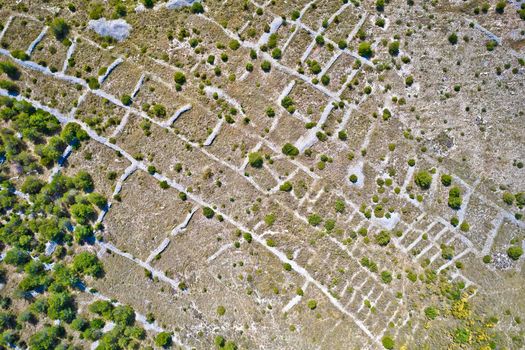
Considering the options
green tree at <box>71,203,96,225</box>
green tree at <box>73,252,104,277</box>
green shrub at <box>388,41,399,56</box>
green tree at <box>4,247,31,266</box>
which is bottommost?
green tree at <box>4,247,31,266</box>

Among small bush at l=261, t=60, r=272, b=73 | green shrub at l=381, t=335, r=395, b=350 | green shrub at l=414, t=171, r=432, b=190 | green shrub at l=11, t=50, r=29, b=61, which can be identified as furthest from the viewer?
green shrub at l=11, t=50, r=29, b=61

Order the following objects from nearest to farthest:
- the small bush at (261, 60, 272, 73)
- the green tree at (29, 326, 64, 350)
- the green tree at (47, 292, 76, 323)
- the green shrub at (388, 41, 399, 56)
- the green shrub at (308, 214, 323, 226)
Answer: the green tree at (29, 326, 64, 350) < the green tree at (47, 292, 76, 323) < the green shrub at (308, 214, 323, 226) < the green shrub at (388, 41, 399, 56) < the small bush at (261, 60, 272, 73)

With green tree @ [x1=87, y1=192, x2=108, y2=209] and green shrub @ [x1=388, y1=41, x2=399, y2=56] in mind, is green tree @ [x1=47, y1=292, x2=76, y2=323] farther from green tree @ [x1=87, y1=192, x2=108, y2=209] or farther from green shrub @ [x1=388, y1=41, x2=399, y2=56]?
green shrub @ [x1=388, y1=41, x2=399, y2=56]

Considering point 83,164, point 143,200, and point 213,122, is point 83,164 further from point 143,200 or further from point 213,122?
point 213,122

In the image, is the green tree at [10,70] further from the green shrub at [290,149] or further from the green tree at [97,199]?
the green shrub at [290,149]

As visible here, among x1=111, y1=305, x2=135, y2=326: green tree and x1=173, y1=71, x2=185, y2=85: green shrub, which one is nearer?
x1=111, y1=305, x2=135, y2=326: green tree

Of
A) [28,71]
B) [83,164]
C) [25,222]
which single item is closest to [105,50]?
[28,71]

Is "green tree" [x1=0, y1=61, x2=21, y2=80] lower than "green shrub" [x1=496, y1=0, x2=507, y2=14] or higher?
lower

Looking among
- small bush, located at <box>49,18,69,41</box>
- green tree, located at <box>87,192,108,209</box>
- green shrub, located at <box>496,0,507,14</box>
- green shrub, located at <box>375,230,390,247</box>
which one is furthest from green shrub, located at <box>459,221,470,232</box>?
small bush, located at <box>49,18,69,41</box>

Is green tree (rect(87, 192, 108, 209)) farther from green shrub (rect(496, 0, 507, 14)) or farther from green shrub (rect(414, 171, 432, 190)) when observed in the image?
green shrub (rect(496, 0, 507, 14))

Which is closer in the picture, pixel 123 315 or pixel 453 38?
pixel 123 315

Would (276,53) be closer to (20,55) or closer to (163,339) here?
(20,55)

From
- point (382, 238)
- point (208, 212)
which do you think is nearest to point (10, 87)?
point (208, 212)
